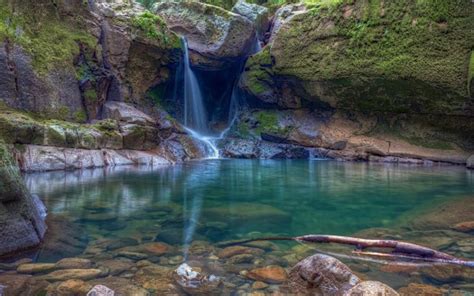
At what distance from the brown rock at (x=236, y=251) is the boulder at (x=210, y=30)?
17.0 metres

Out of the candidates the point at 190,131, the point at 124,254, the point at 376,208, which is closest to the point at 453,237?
the point at 376,208

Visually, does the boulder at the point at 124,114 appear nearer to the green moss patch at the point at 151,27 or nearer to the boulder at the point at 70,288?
the green moss patch at the point at 151,27

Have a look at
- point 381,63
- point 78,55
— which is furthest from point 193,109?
point 381,63

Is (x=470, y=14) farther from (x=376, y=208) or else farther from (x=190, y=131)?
(x=190, y=131)

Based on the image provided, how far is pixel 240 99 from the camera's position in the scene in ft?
75.0

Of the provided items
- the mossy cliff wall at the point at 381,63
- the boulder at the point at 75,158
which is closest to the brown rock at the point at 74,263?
the boulder at the point at 75,158

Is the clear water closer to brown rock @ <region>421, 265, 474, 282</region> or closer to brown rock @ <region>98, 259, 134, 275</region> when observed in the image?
brown rock @ <region>421, 265, 474, 282</region>

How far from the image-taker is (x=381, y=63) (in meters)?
16.7

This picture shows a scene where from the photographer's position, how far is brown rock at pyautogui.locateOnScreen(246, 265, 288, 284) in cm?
→ 353

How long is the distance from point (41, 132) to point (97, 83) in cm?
505

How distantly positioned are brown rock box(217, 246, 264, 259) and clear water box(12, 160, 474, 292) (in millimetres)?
392

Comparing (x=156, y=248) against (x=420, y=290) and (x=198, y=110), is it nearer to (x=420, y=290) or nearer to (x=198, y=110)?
(x=420, y=290)

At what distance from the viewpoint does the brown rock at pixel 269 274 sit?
11.6ft

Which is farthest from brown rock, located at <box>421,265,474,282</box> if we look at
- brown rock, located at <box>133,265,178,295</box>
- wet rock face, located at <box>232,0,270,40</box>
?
wet rock face, located at <box>232,0,270,40</box>
